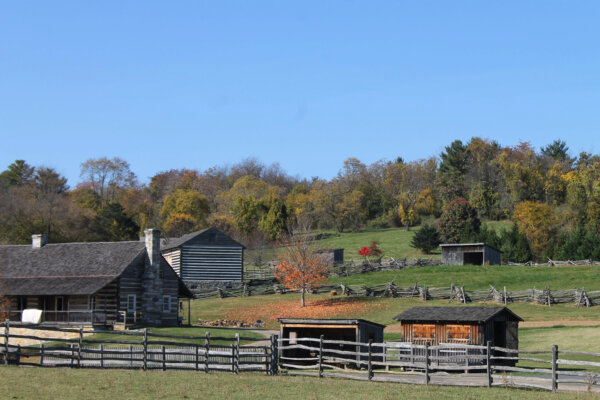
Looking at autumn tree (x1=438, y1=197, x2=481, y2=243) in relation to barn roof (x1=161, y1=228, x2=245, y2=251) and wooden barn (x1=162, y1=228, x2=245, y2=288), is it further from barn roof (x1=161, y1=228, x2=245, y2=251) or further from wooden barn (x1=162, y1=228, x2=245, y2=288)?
wooden barn (x1=162, y1=228, x2=245, y2=288)

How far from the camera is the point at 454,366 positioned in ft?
99.0

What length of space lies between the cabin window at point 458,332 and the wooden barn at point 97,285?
72.9ft

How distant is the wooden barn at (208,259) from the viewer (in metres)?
70.7

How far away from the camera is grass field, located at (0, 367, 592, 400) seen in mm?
20719

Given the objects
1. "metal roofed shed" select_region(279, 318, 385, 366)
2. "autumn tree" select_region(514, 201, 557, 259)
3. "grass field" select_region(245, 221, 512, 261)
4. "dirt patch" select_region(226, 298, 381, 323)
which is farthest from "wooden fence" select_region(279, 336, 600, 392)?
"grass field" select_region(245, 221, 512, 261)

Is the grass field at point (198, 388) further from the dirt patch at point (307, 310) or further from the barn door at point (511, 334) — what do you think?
the dirt patch at point (307, 310)

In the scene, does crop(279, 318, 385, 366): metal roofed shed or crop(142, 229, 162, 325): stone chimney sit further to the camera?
crop(142, 229, 162, 325): stone chimney

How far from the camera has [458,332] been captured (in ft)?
106

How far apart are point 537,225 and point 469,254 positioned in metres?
13.6

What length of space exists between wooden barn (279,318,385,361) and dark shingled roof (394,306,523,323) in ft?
5.21

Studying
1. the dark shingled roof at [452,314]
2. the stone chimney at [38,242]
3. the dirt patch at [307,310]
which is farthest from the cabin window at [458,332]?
the stone chimney at [38,242]

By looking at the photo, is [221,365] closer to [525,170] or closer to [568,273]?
[568,273]

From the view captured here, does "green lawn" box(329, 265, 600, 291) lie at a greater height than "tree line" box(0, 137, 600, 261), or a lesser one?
lesser

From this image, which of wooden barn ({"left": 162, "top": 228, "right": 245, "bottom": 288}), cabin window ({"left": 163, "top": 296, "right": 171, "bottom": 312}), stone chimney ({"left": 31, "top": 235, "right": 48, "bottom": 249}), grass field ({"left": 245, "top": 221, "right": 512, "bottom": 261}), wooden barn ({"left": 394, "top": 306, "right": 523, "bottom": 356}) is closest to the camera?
wooden barn ({"left": 394, "top": 306, "right": 523, "bottom": 356})
